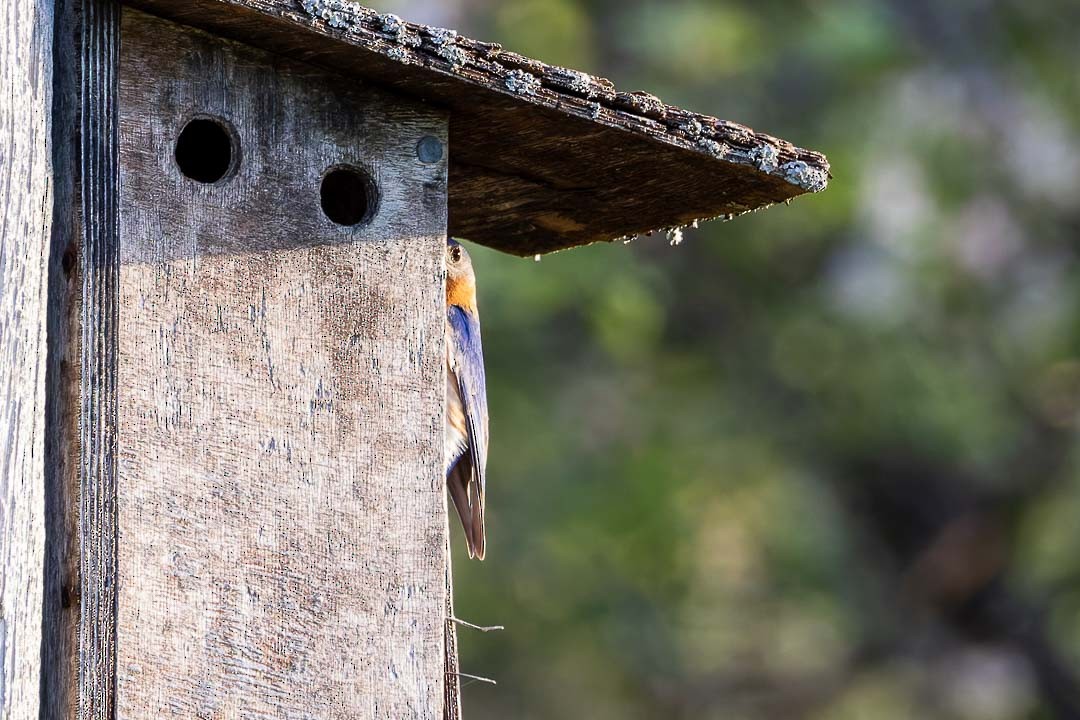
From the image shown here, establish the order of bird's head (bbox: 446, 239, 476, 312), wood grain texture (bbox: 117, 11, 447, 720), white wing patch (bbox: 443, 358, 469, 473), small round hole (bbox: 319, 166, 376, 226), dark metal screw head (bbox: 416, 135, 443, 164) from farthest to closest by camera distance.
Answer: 1. bird's head (bbox: 446, 239, 476, 312)
2. white wing patch (bbox: 443, 358, 469, 473)
3. small round hole (bbox: 319, 166, 376, 226)
4. dark metal screw head (bbox: 416, 135, 443, 164)
5. wood grain texture (bbox: 117, 11, 447, 720)

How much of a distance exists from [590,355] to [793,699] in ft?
7.83

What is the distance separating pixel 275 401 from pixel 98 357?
0.27 m

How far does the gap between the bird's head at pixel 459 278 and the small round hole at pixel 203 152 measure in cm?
84

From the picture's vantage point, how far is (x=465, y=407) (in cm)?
335

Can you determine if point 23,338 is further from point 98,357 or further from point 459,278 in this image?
point 459,278

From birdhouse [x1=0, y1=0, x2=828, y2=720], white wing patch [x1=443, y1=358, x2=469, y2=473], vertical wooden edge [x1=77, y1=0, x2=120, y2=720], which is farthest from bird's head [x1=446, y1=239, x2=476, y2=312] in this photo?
vertical wooden edge [x1=77, y1=0, x2=120, y2=720]

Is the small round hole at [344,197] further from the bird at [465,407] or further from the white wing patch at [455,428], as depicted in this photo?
the white wing patch at [455,428]

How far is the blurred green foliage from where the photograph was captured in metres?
8.37

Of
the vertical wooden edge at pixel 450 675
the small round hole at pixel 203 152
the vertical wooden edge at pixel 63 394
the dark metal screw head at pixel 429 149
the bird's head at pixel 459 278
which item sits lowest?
the vertical wooden edge at pixel 450 675

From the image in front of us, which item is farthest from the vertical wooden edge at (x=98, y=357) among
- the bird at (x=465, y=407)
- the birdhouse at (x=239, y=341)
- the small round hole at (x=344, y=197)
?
the bird at (x=465, y=407)

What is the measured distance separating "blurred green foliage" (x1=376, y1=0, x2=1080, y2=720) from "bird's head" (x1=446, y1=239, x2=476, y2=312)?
406cm

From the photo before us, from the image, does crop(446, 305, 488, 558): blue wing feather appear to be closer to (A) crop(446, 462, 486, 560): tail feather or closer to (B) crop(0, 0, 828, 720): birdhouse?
(A) crop(446, 462, 486, 560): tail feather

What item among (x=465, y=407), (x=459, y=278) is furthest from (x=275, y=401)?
(x=459, y=278)

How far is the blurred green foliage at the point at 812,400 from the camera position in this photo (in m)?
8.37
